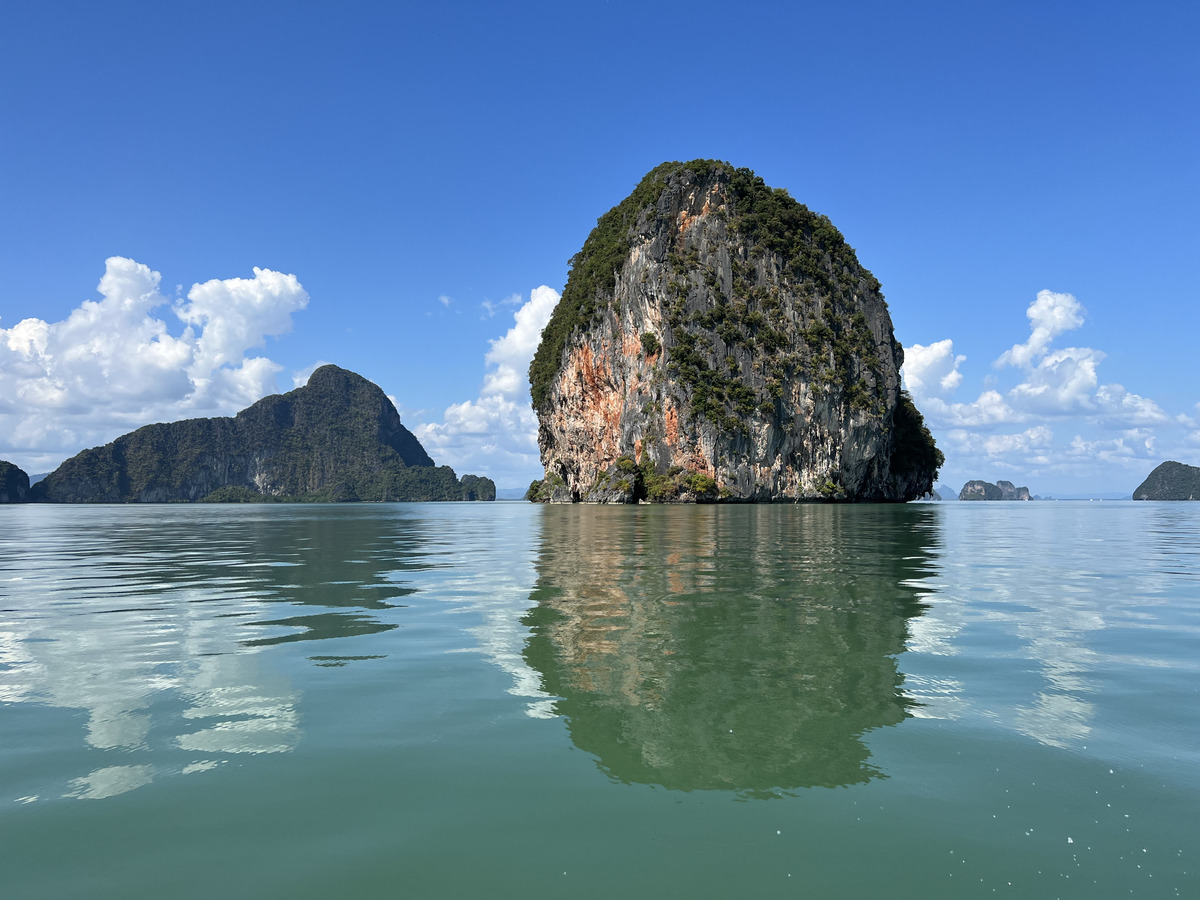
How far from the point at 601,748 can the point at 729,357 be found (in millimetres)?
84112

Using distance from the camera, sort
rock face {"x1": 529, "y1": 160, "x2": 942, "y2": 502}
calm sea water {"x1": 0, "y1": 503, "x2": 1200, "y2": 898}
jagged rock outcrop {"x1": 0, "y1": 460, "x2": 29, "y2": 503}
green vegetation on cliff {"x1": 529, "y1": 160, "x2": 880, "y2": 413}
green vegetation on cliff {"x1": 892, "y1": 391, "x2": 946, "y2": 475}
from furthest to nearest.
Result: jagged rock outcrop {"x1": 0, "y1": 460, "x2": 29, "y2": 503} < green vegetation on cliff {"x1": 892, "y1": 391, "x2": 946, "y2": 475} < green vegetation on cliff {"x1": 529, "y1": 160, "x2": 880, "y2": 413} < rock face {"x1": 529, "y1": 160, "x2": 942, "y2": 502} < calm sea water {"x1": 0, "y1": 503, "x2": 1200, "y2": 898}

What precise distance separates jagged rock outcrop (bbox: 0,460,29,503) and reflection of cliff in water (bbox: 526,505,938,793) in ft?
770

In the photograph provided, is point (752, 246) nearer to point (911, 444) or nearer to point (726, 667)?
point (911, 444)

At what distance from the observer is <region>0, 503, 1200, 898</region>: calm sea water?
317cm

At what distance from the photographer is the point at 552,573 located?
1456cm

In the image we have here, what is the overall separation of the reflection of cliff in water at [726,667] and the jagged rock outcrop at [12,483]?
235 meters


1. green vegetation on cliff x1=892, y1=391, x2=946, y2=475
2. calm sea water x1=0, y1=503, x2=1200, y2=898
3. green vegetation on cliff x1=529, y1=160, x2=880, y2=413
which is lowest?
calm sea water x1=0, y1=503, x2=1200, y2=898

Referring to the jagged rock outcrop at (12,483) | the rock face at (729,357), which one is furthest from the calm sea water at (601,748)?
the jagged rock outcrop at (12,483)

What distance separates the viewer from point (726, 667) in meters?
6.57

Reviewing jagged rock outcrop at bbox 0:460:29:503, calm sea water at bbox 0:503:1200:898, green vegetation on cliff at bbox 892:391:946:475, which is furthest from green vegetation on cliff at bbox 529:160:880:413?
jagged rock outcrop at bbox 0:460:29:503

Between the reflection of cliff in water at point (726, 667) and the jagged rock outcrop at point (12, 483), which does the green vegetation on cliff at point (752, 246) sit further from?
the jagged rock outcrop at point (12, 483)

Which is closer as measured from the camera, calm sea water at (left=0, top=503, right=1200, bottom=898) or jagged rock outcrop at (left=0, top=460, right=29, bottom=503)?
calm sea water at (left=0, top=503, right=1200, bottom=898)

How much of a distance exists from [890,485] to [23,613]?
10345 cm

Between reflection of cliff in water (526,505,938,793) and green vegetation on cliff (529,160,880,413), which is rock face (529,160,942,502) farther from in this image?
reflection of cliff in water (526,505,938,793)
